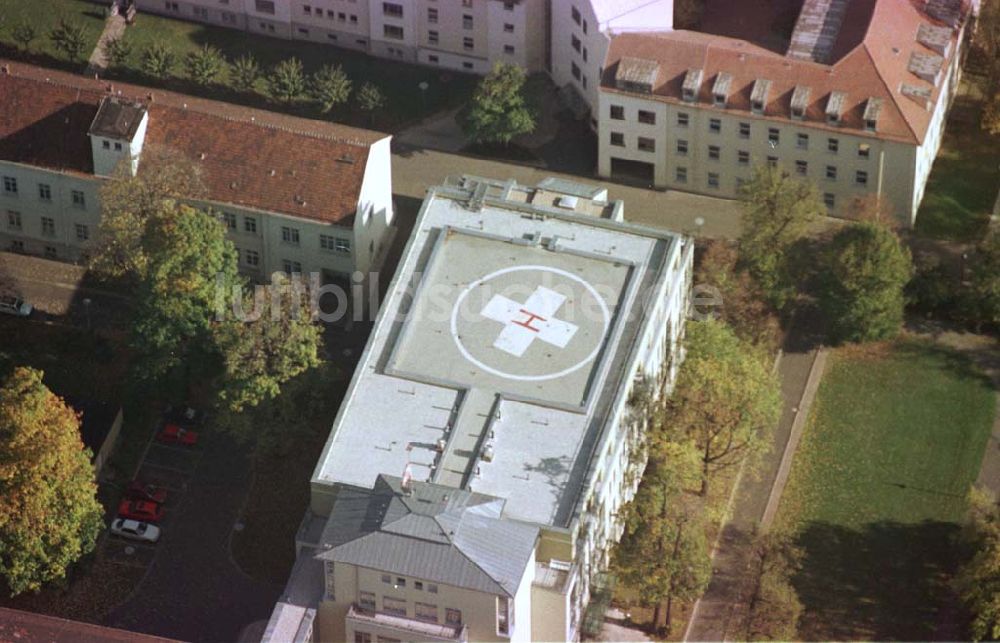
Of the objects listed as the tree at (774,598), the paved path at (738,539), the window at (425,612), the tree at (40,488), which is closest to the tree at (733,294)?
the paved path at (738,539)

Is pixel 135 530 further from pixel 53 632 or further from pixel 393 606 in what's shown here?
pixel 393 606

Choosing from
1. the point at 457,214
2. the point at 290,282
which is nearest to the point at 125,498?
the point at 290,282

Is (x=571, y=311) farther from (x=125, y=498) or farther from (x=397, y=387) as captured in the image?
(x=125, y=498)

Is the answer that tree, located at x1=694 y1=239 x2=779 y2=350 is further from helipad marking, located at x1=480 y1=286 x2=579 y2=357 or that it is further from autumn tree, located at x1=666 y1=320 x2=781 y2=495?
helipad marking, located at x1=480 y1=286 x2=579 y2=357

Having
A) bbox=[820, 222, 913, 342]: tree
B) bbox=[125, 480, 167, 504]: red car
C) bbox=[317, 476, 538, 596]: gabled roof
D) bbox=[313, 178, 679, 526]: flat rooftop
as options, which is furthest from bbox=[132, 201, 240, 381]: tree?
bbox=[820, 222, 913, 342]: tree

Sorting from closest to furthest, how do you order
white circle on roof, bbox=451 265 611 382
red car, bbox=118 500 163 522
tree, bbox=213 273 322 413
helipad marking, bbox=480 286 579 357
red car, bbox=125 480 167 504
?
tree, bbox=213 273 322 413, white circle on roof, bbox=451 265 611 382, helipad marking, bbox=480 286 579 357, red car, bbox=118 500 163 522, red car, bbox=125 480 167 504
